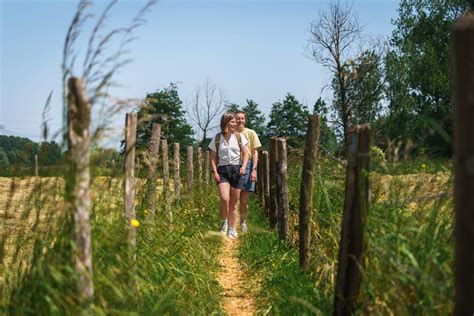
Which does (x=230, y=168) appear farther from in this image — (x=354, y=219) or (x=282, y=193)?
(x=354, y=219)

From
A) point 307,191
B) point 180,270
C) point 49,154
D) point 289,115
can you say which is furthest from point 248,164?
point 289,115

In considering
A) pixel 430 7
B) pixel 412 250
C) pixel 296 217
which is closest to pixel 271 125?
pixel 430 7

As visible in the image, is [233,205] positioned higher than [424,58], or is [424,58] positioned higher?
[424,58]

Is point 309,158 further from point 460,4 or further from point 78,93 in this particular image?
point 460,4

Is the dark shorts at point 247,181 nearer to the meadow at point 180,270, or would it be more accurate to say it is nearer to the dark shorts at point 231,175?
the dark shorts at point 231,175

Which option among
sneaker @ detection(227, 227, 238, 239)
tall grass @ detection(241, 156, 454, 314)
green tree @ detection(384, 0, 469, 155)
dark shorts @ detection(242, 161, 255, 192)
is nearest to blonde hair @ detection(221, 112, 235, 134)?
dark shorts @ detection(242, 161, 255, 192)

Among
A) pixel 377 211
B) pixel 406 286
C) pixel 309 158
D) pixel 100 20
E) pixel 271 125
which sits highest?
pixel 271 125

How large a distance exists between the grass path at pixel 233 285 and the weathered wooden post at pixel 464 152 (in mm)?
2776

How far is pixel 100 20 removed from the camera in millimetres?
2994

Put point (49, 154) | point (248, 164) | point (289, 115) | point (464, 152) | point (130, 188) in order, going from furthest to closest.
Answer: point (289, 115) < point (248, 164) < point (130, 188) < point (49, 154) < point (464, 152)

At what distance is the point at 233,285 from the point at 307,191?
4.05 feet

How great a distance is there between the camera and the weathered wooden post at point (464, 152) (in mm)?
2211

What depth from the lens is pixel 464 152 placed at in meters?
2.24

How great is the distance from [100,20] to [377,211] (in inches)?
77.7
